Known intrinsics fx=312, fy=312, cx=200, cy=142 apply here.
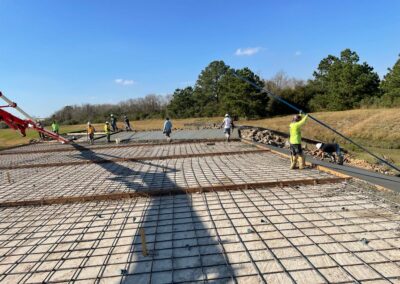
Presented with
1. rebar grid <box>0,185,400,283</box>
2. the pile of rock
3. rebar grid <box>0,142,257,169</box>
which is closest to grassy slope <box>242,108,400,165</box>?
the pile of rock

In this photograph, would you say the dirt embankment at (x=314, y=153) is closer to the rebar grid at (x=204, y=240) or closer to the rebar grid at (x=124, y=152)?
the rebar grid at (x=124, y=152)

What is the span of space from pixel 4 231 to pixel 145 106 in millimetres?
54794

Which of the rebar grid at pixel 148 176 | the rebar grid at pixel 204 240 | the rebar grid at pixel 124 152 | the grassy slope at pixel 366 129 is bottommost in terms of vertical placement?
the grassy slope at pixel 366 129

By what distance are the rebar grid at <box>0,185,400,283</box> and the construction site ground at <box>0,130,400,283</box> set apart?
13 millimetres

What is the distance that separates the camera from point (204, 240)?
3451 millimetres

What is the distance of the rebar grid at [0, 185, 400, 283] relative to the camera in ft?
9.20

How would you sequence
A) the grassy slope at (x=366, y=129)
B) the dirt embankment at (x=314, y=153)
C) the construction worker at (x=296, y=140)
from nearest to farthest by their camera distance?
the construction worker at (x=296, y=140), the dirt embankment at (x=314, y=153), the grassy slope at (x=366, y=129)

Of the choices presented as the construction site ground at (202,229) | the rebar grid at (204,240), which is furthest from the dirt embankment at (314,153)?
the rebar grid at (204,240)

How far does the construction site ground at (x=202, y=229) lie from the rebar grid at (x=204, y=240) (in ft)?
0.04

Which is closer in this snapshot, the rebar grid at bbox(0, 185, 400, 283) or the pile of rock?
the rebar grid at bbox(0, 185, 400, 283)

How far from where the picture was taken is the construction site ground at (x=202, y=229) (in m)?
2.82

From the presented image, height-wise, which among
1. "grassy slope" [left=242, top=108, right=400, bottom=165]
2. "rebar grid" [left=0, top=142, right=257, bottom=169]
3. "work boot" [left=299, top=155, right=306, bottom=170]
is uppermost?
"work boot" [left=299, top=155, right=306, bottom=170]

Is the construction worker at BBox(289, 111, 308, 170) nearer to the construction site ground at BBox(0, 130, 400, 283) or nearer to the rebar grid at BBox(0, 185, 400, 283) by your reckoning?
the construction site ground at BBox(0, 130, 400, 283)

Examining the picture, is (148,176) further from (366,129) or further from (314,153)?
(366,129)
